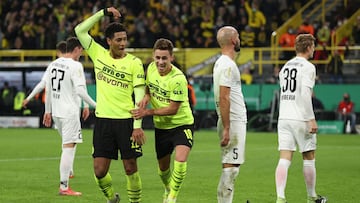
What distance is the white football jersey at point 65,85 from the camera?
15797 millimetres

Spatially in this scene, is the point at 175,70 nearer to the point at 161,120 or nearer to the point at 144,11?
the point at 161,120

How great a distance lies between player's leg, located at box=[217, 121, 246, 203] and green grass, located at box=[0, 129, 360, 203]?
2266 mm

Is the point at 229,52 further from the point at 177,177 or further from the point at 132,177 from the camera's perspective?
the point at 132,177

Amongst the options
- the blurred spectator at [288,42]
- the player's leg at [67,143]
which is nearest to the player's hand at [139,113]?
the player's leg at [67,143]

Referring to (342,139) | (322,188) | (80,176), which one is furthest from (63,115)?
(342,139)

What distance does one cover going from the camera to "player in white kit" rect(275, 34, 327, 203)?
1279 centimetres

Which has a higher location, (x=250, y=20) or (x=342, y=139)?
(x=250, y=20)

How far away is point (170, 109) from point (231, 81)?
1.12 m

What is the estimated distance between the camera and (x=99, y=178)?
39.9ft

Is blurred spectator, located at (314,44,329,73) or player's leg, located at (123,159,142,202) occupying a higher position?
blurred spectator, located at (314,44,329,73)

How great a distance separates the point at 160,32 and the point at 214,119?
6.26m

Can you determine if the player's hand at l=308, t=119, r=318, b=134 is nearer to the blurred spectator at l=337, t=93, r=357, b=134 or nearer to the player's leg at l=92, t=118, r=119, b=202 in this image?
the player's leg at l=92, t=118, r=119, b=202

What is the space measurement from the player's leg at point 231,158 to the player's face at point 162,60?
4.46 ft

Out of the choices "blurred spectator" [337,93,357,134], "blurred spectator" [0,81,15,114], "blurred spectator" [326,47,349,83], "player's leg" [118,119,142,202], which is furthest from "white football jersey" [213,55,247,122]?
"blurred spectator" [0,81,15,114]
